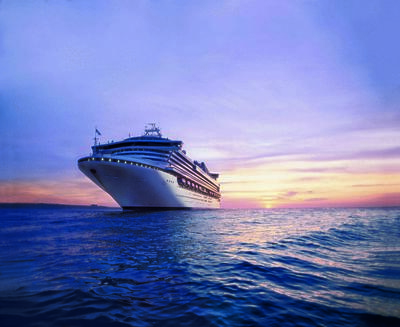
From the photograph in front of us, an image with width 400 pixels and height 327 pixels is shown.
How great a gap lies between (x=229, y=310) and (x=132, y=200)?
41203mm

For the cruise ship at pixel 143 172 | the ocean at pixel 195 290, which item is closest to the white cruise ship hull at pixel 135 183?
the cruise ship at pixel 143 172

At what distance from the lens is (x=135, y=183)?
3938 cm

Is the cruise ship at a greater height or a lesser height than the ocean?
greater

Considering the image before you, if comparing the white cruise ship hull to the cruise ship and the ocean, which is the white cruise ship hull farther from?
the ocean

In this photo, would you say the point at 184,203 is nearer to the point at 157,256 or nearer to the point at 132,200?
the point at 132,200

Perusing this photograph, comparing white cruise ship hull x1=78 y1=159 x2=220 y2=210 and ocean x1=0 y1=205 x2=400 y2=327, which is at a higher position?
white cruise ship hull x1=78 y1=159 x2=220 y2=210

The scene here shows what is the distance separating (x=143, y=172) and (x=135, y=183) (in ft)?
8.90

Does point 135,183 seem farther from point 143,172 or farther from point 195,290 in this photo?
point 195,290

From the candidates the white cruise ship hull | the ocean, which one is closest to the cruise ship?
the white cruise ship hull

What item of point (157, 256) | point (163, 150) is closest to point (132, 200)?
point (163, 150)

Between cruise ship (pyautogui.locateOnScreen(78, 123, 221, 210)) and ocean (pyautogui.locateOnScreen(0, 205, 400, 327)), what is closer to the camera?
ocean (pyautogui.locateOnScreen(0, 205, 400, 327))

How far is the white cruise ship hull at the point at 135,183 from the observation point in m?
37.0

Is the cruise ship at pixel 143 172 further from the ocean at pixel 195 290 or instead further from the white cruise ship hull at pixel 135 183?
the ocean at pixel 195 290

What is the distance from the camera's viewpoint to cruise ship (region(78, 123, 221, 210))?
3722 cm
